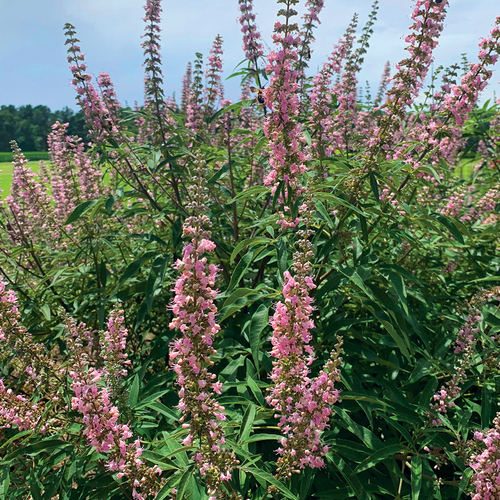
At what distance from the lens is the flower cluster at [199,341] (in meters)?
2.02

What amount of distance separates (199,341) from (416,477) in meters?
1.77

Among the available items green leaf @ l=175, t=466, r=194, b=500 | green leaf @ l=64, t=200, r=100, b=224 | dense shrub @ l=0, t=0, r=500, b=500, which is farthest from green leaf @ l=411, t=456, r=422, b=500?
green leaf @ l=64, t=200, r=100, b=224

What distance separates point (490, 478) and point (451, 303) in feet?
10.0

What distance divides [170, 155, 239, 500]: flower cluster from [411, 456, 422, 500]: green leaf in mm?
1181

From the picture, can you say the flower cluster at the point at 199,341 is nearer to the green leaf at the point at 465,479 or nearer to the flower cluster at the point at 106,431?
the flower cluster at the point at 106,431

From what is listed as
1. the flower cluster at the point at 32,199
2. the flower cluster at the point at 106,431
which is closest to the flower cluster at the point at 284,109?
the flower cluster at the point at 106,431

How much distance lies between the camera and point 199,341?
2072mm

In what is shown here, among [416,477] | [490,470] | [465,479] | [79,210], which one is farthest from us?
[79,210]

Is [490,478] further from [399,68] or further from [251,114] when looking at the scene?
[251,114]

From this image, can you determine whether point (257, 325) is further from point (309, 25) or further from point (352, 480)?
point (309, 25)

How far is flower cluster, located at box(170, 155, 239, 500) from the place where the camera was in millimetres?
2018

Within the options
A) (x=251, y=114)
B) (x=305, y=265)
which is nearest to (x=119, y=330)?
(x=305, y=265)

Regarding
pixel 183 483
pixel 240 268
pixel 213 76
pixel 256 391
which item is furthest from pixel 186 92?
pixel 183 483

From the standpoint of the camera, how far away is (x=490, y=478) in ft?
7.38
